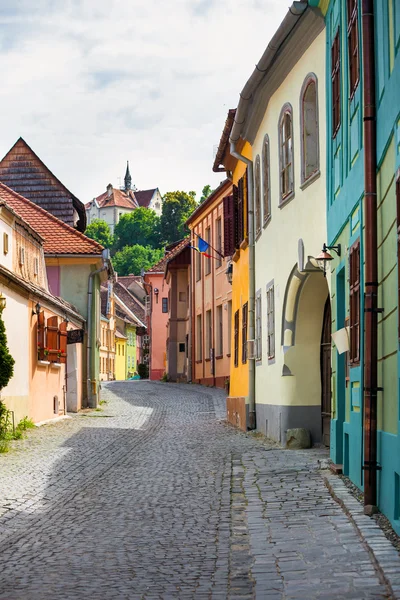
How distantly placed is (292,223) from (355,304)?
5.51m

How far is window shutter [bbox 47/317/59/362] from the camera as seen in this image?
24.7 m

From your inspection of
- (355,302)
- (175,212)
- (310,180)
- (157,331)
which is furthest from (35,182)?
(175,212)

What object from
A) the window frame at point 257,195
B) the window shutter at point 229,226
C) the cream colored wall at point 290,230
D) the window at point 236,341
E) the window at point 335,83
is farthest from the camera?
the window shutter at point 229,226

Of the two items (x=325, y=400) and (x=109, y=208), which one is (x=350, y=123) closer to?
(x=325, y=400)

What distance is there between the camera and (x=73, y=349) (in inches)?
1213

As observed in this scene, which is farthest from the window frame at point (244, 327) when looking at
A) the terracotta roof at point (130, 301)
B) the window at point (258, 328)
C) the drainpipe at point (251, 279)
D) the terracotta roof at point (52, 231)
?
the terracotta roof at point (130, 301)

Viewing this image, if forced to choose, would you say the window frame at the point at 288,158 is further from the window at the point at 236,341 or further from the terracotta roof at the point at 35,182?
the terracotta roof at the point at 35,182

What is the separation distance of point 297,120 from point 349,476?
20.5 ft

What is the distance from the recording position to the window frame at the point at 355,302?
10.7 metres

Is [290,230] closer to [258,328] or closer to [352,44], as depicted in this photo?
[258,328]

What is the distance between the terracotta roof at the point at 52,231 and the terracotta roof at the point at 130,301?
209ft

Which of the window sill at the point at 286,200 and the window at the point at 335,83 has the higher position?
the window at the point at 335,83

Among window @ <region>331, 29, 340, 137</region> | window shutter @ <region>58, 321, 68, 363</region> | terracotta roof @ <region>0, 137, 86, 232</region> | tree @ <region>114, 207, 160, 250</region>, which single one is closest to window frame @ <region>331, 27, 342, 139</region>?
window @ <region>331, 29, 340, 137</region>

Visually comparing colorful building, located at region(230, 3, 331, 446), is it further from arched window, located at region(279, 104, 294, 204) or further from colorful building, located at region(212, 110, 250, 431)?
colorful building, located at region(212, 110, 250, 431)
